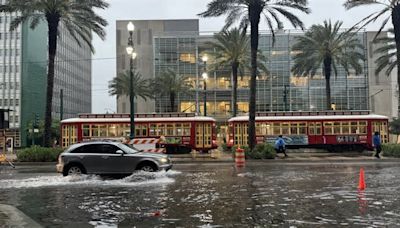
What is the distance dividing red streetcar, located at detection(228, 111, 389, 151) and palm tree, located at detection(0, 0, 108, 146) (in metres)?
15.6

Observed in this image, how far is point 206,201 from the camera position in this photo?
11.5m

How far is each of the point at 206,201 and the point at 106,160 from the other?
6768 millimetres

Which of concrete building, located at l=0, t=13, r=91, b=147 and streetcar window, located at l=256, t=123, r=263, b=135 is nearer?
streetcar window, located at l=256, t=123, r=263, b=135

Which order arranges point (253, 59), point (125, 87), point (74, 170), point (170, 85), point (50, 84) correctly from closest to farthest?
point (74, 170) < point (50, 84) < point (253, 59) < point (170, 85) < point (125, 87)

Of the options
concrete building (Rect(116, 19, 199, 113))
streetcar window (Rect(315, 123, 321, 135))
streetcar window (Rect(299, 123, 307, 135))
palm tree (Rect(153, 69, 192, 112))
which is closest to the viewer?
streetcar window (Rect(315, 123, 321, 135))

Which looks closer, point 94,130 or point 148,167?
point 148,167

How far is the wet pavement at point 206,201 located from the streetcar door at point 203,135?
1969 centimetres

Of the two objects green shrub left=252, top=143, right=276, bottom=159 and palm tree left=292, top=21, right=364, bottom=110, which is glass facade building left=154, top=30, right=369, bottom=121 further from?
green shrub left=252, top=143, right=276, bottom=159

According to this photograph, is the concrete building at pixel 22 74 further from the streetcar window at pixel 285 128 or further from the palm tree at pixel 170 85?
the streetcar window at pixel 285 128

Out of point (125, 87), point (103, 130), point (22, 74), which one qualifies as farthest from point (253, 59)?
point (22, 74)

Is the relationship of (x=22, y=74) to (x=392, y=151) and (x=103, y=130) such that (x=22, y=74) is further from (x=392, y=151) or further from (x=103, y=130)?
(x=392, y=151)

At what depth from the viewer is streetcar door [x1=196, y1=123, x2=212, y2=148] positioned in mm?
37312

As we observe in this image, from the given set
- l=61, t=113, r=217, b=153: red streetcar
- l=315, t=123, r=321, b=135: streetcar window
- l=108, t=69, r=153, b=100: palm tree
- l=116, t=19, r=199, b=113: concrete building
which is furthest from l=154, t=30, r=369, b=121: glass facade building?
l=315, t=123, r=321, b=135: streetcar window

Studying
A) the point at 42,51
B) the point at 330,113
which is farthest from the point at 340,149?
the point at 42,51
